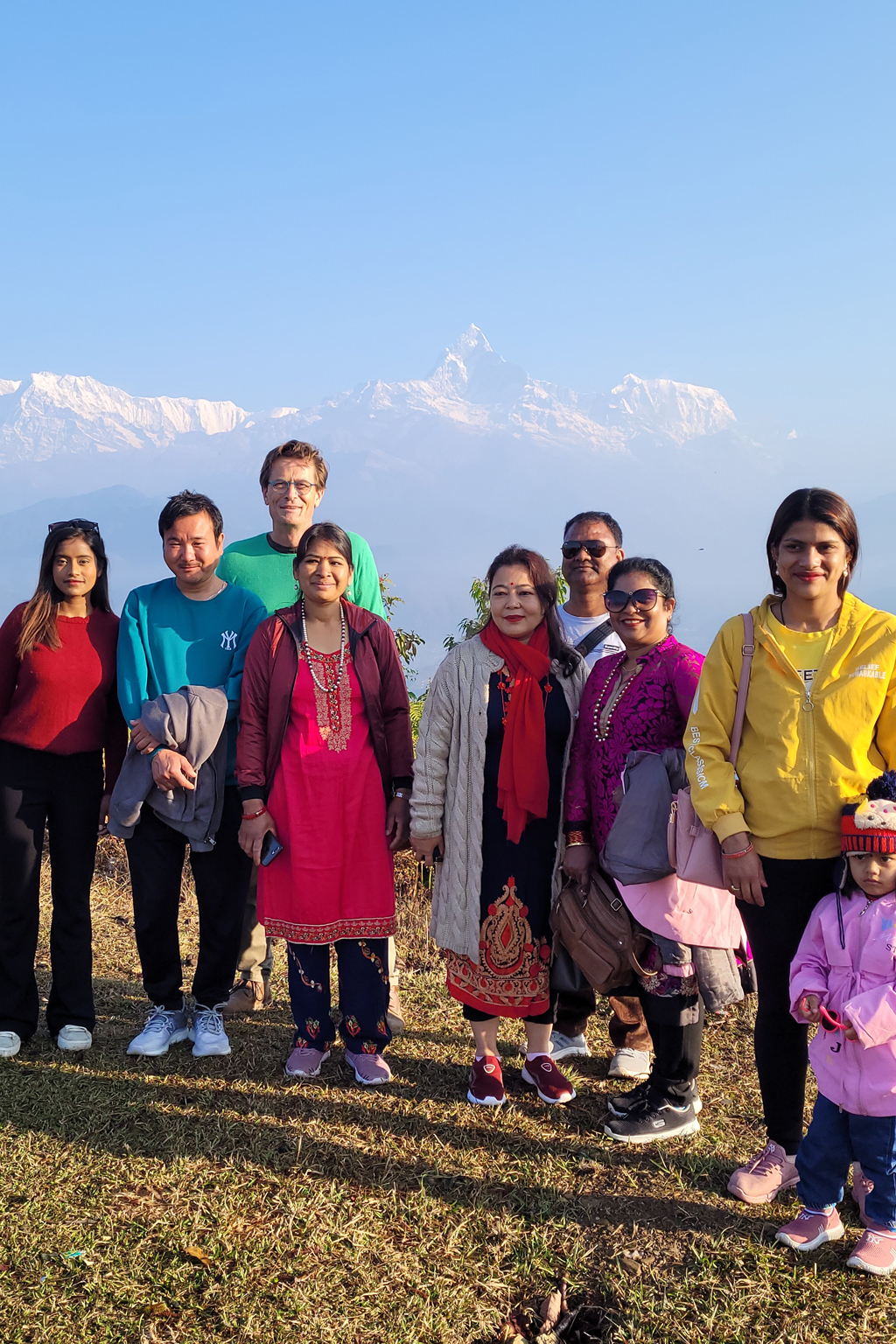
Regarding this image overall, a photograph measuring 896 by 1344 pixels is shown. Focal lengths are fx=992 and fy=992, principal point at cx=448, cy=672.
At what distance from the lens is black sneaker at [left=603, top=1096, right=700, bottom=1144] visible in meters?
3.66

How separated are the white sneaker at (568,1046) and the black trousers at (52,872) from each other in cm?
209

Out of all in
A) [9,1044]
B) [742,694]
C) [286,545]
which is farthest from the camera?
[286,545]

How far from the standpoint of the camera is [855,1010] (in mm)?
2801

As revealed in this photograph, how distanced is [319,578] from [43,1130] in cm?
232

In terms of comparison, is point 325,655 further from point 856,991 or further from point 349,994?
point 856,991

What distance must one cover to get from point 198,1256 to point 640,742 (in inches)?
85.4

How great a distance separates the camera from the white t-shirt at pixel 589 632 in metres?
4.14

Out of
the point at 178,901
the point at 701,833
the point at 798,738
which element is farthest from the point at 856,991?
the point at 178,901

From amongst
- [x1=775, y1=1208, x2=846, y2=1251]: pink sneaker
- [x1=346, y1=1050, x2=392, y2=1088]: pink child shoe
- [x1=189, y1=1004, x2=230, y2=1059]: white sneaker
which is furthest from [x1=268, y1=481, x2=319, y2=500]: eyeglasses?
[x1=775, y1=1208, x2=846, y2=1251]: pink sneaker

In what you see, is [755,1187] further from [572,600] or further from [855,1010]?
[572,600]

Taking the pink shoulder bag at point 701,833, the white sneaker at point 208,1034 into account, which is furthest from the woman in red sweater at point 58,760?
the pink shoulder bag at point 701,833

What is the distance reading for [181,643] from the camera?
13.8 feet

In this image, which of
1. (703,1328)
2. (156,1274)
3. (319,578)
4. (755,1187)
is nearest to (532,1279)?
(703,1328)

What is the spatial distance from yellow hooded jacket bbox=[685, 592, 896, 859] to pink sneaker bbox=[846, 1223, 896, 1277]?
1.12 metres
